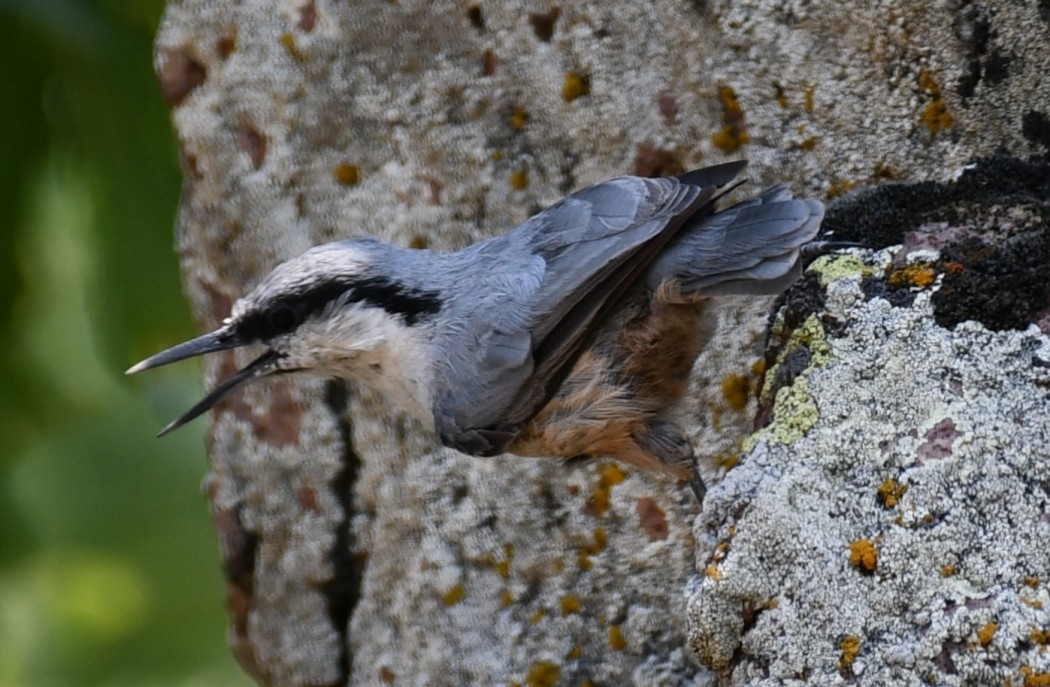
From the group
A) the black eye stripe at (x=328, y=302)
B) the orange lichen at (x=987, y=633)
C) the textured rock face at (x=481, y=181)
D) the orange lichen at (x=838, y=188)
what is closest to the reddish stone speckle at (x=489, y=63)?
the textured rock face at (x=481, y=181)

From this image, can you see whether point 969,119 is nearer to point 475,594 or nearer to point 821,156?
point 821,156

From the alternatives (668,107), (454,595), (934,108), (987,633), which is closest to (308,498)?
(454,595)

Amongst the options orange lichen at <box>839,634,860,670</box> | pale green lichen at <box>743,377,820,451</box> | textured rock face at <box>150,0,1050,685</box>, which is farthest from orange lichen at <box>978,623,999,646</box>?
textured rock face at <box>150,0,1050,685</box>

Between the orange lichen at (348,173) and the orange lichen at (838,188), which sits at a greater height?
the orange lichen at (348,173)

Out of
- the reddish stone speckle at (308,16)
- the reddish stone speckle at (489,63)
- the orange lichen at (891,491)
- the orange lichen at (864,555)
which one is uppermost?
the reddish stone speckle at (308,16)

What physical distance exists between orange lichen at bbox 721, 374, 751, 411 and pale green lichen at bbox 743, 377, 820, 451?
0.55 metres

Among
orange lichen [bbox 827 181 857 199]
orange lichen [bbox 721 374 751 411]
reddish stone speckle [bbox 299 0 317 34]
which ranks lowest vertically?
orange lichen [bbox 721 374 751 411]

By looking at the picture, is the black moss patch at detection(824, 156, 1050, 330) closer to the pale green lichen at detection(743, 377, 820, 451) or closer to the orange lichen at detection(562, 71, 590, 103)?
the pale green lichen at detection(743, 377, 820, 451)

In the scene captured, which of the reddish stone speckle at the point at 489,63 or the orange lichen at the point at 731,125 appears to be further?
the reddish stone speckle at the point at 489,63

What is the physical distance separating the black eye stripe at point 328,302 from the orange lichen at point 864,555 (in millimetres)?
1163

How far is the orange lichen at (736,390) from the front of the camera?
3115 millimetres

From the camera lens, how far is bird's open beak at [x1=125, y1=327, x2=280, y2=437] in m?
2.94

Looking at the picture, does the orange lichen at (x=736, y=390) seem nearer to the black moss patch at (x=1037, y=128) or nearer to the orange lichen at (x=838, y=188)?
the orange lichen at (x=838, y=188)

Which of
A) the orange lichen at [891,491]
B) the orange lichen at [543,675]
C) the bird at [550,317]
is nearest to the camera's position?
the orange lichen at [891,491]
